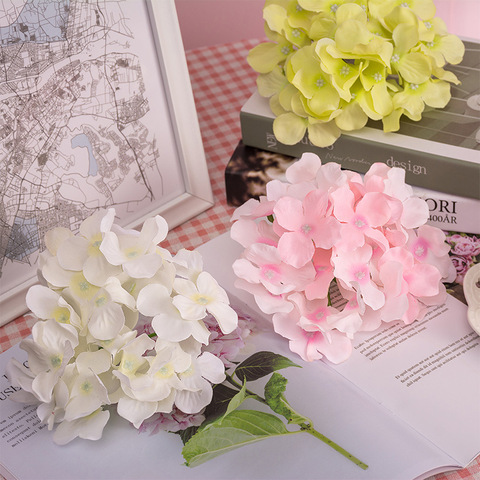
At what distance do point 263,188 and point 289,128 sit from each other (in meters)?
0.07

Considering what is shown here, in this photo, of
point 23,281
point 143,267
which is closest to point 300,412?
point 143,267

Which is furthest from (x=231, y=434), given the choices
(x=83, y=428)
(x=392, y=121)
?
(x=392, y=121)

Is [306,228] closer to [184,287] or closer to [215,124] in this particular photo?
[184,287]

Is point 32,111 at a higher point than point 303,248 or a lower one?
higher

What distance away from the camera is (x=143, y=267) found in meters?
0.50

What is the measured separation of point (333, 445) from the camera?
1.69 ft

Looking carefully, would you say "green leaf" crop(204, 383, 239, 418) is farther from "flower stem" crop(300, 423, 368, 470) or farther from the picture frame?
the picture frame

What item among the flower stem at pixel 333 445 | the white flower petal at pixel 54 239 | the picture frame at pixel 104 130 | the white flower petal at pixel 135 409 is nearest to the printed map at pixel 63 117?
the picture frame at pixel 104 130

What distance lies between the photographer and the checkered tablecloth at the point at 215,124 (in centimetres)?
75

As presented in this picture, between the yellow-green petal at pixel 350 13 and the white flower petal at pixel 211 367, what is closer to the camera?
the white flower petal at pixel 211 367

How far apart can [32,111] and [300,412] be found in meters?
0.35

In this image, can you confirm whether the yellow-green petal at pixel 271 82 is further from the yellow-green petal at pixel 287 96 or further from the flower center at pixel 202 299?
the flower center at pixel 202 299

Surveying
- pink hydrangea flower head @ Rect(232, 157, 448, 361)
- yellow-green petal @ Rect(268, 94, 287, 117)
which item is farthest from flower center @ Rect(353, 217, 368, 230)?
yellow-green petal @ Rect(268, 94, 287, 117)

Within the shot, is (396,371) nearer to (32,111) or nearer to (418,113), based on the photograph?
(418,113)
